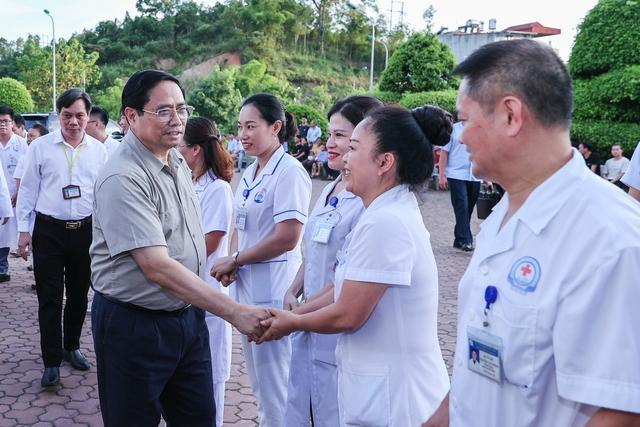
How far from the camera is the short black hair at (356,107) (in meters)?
2.97

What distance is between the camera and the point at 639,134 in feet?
45.9

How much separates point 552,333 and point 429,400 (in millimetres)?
957

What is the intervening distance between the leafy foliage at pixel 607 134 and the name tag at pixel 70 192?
12915mm

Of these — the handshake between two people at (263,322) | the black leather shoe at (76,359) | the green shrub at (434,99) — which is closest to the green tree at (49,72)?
the green shrub at (434,99)

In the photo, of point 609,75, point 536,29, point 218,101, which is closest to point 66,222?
point 609,75

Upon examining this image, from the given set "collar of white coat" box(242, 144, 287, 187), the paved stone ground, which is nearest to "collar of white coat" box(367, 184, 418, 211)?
the paved stone ground

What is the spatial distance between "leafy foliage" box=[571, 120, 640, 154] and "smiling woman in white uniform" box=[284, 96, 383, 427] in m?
13.1

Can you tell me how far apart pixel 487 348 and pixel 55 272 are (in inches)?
155

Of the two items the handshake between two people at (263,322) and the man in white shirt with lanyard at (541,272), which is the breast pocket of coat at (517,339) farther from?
the handshake between two people at (263,322)

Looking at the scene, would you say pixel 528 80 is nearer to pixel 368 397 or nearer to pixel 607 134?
pixel 368 397

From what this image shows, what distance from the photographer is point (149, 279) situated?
252 centimetres

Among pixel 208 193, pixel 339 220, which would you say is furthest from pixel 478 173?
pixel 208 193

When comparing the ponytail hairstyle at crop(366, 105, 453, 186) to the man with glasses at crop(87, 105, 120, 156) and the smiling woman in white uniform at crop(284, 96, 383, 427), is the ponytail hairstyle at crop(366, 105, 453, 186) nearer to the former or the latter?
the smiling woman in white uniform at crop(284, 96, 383, 427)

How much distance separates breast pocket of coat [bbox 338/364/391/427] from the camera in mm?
2125
